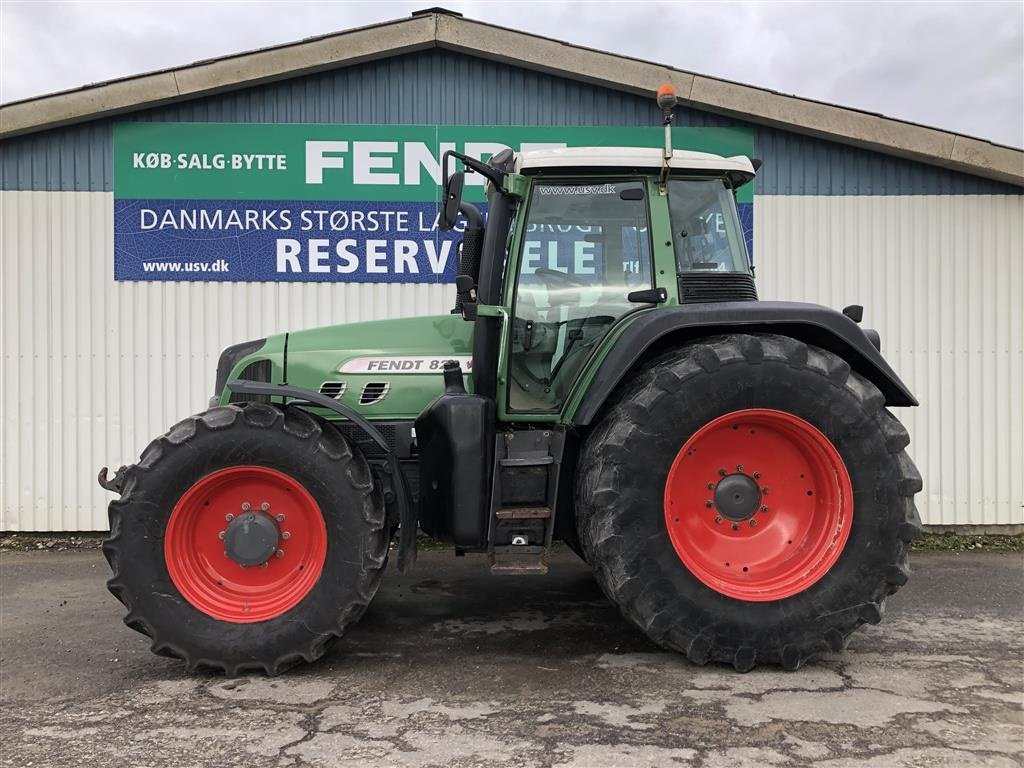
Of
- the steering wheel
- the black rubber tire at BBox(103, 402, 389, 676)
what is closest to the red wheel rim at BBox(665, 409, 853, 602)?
→ the steering wheel

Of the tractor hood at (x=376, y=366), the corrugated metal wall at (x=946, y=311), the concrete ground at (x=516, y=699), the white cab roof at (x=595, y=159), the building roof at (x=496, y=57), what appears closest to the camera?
the concrete ground at (x=516, y=699)

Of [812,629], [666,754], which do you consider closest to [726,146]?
[812,629]

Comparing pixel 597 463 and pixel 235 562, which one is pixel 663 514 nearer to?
pixel 597 463

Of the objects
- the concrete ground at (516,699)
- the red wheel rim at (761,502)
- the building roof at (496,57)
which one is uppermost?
the building roof at (496,57)

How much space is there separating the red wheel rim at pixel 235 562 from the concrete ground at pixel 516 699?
350mm

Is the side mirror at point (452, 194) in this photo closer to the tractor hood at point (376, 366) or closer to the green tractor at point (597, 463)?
the green tractor at point (597, 463)

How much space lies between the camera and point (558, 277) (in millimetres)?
3904

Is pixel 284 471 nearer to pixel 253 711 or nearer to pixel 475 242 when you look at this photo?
pixel 253 711

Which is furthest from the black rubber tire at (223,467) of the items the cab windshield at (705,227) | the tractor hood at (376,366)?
the cab windshield at (705,227)

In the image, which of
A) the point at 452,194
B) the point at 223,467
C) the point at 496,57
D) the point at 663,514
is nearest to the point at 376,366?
the point at 223,467

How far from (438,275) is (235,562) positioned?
140 inches

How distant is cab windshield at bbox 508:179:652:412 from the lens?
12.7 feet

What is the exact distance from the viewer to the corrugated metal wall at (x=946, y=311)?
6637 millimetres

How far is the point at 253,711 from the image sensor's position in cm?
319
